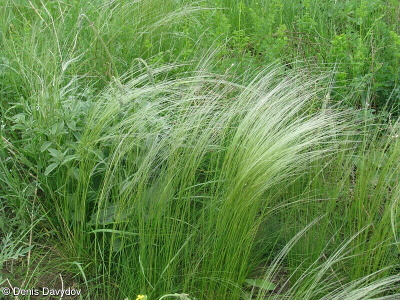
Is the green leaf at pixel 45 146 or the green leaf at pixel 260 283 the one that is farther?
the green leaf at pixel 45 146

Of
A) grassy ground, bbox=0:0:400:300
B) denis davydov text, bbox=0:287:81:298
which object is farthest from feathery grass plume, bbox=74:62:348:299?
denis davydov text, bbox=0:287:81:298

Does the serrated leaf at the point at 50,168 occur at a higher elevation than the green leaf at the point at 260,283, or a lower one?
higher

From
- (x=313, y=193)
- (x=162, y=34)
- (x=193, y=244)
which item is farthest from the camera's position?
(x=162, y=34)

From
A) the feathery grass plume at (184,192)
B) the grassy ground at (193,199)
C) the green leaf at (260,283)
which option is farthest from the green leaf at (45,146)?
the green leaf at (260,283)

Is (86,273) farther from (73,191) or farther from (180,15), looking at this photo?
(180,15)

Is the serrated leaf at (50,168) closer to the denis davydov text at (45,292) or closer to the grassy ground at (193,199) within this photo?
the grassy ground at (193,199)

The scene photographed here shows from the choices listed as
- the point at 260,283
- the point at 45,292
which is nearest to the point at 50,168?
the point at 45,292

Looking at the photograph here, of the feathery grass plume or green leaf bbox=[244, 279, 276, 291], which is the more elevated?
the feathery grass plume

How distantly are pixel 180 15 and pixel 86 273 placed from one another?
1891 mm

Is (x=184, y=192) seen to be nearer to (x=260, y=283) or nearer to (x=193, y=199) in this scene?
(x=193, y=199)

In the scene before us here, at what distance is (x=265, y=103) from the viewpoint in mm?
2375

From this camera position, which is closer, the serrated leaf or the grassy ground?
the grassy ground

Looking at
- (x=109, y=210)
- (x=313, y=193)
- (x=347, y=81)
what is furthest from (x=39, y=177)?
(x=347, y=81)

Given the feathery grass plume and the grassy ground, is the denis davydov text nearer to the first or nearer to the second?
the grassy ground
